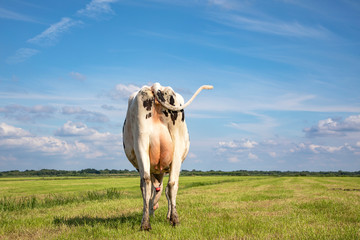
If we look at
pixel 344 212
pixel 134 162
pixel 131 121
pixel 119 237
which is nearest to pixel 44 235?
pixel 119 237

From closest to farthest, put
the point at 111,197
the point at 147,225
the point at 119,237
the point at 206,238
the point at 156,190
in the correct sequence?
1. the point at 206,238
2. the point at 119,237
3. the point at 147,225
4. the point at 156,190
5. the point at 111,197

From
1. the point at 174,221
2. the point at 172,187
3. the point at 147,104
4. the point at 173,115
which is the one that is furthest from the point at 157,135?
the point at 174,221

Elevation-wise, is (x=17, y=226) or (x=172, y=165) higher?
(x=172, y=165)

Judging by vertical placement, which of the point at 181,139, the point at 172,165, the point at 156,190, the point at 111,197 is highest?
the point at 181,139

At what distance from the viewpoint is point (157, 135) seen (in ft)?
26.8

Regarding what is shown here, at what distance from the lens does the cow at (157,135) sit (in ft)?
26.4

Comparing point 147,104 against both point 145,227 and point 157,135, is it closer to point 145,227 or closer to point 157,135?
point 157,135

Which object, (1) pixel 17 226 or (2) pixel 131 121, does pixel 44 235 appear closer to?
(1) pixel 17 226

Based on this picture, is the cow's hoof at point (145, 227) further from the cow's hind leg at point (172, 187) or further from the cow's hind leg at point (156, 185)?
the cow's hind leg at point (156, 185)

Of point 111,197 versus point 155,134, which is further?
point 111,197

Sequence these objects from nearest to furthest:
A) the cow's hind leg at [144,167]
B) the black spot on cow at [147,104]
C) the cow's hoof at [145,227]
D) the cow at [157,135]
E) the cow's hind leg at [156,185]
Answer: the cow's hoof at [145,227] < the cow's hind leg at [144,167] < the cow at [157,135] < the black spot on cow at [147,104] < the cow's hind leg at [156,185]

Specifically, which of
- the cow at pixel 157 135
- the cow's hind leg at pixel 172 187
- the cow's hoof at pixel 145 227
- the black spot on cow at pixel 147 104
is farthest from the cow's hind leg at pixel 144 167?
the black spot on cow at pixel 147 104

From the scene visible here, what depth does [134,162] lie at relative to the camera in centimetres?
908

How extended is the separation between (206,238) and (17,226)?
19.5 feet
